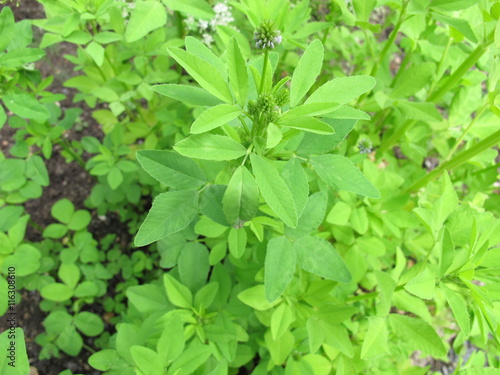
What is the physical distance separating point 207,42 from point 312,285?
169cm

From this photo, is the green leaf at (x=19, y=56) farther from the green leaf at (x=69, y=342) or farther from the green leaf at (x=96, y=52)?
the green leaf at (x=69, y=342)

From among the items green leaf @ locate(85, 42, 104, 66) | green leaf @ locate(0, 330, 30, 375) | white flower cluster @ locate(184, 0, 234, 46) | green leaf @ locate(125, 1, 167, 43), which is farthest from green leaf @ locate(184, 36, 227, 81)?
green leaf @ locate(0, 330, 30, 375)

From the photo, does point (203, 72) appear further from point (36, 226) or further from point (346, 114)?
point (36, 226)

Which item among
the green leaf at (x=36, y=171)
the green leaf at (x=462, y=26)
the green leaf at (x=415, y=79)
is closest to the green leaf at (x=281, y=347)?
the green leaf at (x=415, y=79)

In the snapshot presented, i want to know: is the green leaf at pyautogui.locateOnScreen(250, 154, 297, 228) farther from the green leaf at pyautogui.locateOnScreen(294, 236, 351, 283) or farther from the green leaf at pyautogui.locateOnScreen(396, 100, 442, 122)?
the green leaf at pyautogui.locateOnScreen(396, 100, 442, 122)

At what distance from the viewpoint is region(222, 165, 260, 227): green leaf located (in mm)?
1078

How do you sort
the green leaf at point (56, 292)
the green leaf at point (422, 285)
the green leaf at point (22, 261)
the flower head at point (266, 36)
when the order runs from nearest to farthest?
the flower head at point (266, 36) → the green leaf at point (422, 285) → the green leaf at point (22, 261) → the green leaf at point (56, 292)

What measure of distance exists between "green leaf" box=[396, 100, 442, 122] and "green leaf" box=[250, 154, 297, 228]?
1.09 metres

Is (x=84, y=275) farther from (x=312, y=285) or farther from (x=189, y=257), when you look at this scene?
(x=312, y=285)

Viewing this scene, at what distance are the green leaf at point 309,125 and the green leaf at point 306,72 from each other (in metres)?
0.09

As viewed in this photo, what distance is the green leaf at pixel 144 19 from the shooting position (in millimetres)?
1668

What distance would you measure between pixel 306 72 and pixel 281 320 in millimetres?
1082

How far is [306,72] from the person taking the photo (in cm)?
115

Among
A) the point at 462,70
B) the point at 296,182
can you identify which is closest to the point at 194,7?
the point at 296,182
